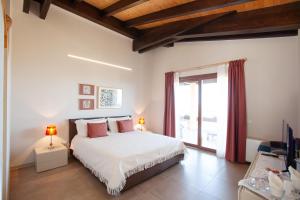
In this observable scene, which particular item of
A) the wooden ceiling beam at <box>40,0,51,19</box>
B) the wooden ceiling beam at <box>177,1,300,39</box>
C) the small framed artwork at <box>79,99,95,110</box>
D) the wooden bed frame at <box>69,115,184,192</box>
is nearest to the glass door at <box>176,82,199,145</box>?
the wooden bed frame at <box>69,115,184,192</box>

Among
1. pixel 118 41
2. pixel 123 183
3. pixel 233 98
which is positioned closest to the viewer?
pixel 123 183

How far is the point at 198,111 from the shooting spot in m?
A: 4.52

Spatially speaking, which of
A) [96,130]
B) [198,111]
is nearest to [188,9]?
[198,111]

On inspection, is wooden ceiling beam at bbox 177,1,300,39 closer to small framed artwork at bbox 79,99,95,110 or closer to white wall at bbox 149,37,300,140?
white wall at bbox 149,37,300,140

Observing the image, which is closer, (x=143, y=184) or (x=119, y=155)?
(x=119, y=155)

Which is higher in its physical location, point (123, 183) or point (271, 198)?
point (271, 198)

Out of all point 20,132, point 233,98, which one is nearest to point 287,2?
point 233,98

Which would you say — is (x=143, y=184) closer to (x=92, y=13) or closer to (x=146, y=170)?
(x=146, y=170)

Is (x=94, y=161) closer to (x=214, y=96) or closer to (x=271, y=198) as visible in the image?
(x=271, y=198)

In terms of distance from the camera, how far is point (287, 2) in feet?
8.34

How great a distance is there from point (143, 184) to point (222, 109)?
2.65 metres

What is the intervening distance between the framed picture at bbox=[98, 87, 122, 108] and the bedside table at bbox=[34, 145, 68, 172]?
149 cm

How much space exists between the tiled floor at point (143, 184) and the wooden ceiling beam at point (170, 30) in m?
3.11

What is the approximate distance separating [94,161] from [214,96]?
3444 mm
